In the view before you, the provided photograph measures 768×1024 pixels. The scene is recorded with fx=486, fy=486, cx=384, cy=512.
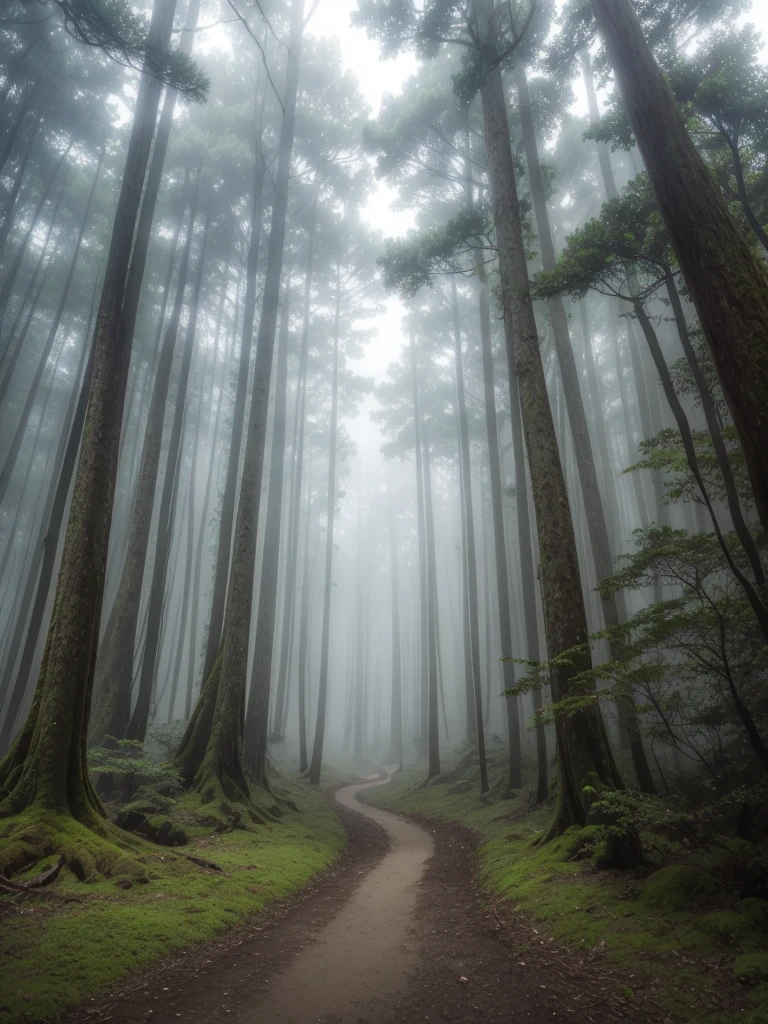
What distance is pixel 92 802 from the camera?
18.6 ft

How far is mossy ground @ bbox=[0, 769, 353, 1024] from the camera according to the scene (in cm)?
291

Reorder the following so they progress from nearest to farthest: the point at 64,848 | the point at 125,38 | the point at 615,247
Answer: the point at 64,848
the point at 125,38
the point at 615,247

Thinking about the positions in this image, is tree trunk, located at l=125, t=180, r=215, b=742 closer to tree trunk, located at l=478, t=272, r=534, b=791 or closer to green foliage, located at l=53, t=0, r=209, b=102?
green foliage, located at l=53, t=0, r=209, b=102

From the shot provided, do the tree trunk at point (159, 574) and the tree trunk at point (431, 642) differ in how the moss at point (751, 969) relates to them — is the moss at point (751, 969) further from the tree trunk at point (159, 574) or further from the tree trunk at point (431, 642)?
the tree trunk at point (431, 642)

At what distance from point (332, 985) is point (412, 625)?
4889 cm

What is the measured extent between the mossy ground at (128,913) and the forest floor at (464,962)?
80 millimetres

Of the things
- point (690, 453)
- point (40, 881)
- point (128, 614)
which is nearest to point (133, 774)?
point (128, 614)

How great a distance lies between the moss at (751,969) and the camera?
2.83m

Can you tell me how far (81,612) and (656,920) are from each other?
20.7ft

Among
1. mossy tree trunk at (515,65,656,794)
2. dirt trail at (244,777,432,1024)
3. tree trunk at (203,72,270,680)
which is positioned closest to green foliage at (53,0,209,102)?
tree trunk at (203,72,270,680)

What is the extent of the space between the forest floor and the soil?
0.01 meters

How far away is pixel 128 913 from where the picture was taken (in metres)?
3.91

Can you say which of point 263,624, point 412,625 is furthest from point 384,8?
point 412,625

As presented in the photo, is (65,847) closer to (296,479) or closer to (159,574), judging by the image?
(159,574)
